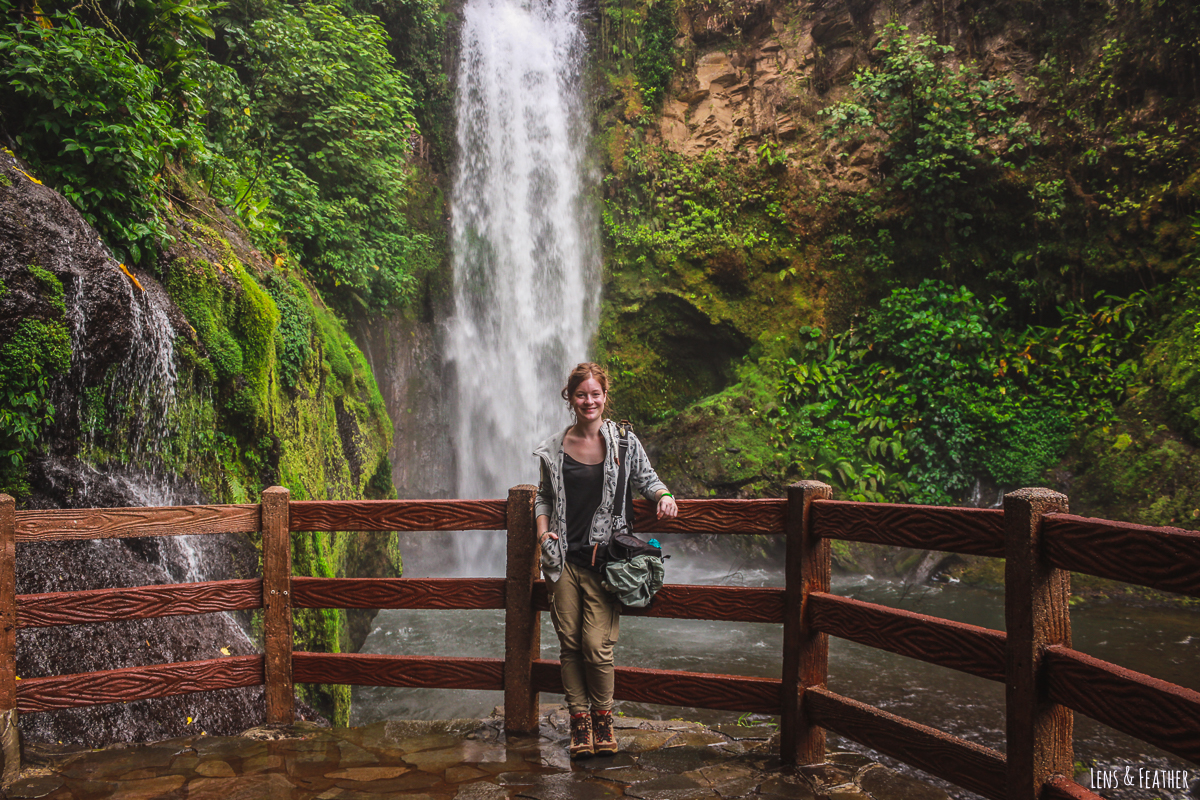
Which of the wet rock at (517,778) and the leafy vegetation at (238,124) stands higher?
the leafy vegetation at (238,124)

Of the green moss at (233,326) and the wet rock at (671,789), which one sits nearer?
the wet rock at (671,789)

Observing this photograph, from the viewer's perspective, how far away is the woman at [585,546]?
3.48 metres

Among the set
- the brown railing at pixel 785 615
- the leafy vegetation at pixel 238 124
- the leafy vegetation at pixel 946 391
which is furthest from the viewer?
the leafy vegetation at pixel 946 391

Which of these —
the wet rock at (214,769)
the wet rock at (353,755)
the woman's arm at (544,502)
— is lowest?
the wet rock at (353,755)

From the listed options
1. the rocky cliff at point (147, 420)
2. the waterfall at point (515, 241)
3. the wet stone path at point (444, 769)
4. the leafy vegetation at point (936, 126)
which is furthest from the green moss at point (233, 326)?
the leafy vegetation at point (936, 126)

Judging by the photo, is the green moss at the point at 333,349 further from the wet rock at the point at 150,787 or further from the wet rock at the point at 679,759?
the wet rock at the point at 679,759

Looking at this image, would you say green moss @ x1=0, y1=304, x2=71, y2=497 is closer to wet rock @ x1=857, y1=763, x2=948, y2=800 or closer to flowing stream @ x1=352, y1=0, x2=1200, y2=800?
wet rock @ x1=857, y1=763, x2=948, y2=800

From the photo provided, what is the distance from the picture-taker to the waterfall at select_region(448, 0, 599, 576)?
13.9m

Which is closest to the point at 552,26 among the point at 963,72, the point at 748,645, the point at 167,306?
the point at 963,72

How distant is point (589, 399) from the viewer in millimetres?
3531

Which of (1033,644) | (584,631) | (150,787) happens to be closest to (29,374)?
(150,787)

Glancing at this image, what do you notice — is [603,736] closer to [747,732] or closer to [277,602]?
[747,732]

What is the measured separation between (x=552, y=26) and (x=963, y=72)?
8286mm

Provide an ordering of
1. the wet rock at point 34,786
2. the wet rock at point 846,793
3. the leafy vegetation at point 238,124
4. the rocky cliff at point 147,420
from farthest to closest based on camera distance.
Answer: the leafy vegetation at point 238,124, the rocky cliff at point 147,420, the wet rock at point 34,786, the wet rock at point 846,793
